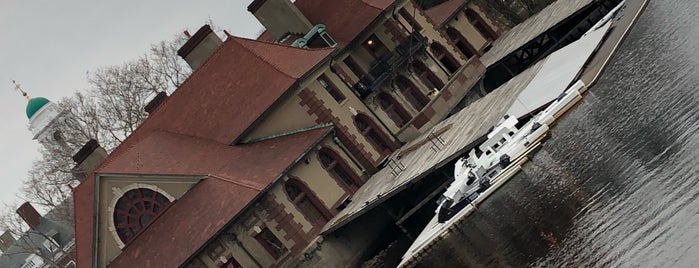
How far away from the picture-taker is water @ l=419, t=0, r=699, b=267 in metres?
20.4

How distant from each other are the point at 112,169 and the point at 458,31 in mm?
28536

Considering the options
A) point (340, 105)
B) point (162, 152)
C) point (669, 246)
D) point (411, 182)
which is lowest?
point (669, 246)

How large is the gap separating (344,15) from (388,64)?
471 cm

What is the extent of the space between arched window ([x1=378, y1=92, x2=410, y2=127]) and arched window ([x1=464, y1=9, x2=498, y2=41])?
48.5ft

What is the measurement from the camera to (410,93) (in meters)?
47.5

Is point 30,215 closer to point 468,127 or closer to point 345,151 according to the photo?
point 345,151

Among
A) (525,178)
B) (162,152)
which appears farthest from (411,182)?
(162,152)

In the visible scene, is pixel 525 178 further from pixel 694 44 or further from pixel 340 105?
pixel 340 105

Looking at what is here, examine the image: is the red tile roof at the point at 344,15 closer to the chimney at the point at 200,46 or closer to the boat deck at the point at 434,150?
the chimney at the point at 200,46

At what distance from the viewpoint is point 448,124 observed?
3941cm

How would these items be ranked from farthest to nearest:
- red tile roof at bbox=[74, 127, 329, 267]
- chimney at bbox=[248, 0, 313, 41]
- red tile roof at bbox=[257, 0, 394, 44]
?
1. chimney at bbox=[248, 0, 313, 41]
2. red tile roof at bbox=[257, 0, 394, 44]
3. red tile roof at bbox=[74, 127, 329, 267]

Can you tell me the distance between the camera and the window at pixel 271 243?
36562mm

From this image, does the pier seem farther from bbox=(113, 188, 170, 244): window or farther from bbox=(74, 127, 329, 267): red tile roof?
bbox=(113, 188, 170, 244): window

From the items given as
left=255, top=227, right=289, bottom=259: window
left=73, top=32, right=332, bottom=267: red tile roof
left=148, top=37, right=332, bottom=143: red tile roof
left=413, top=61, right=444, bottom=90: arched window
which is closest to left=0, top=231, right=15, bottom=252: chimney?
left=148, top=37, right=332, bottom=143: red tile roof
